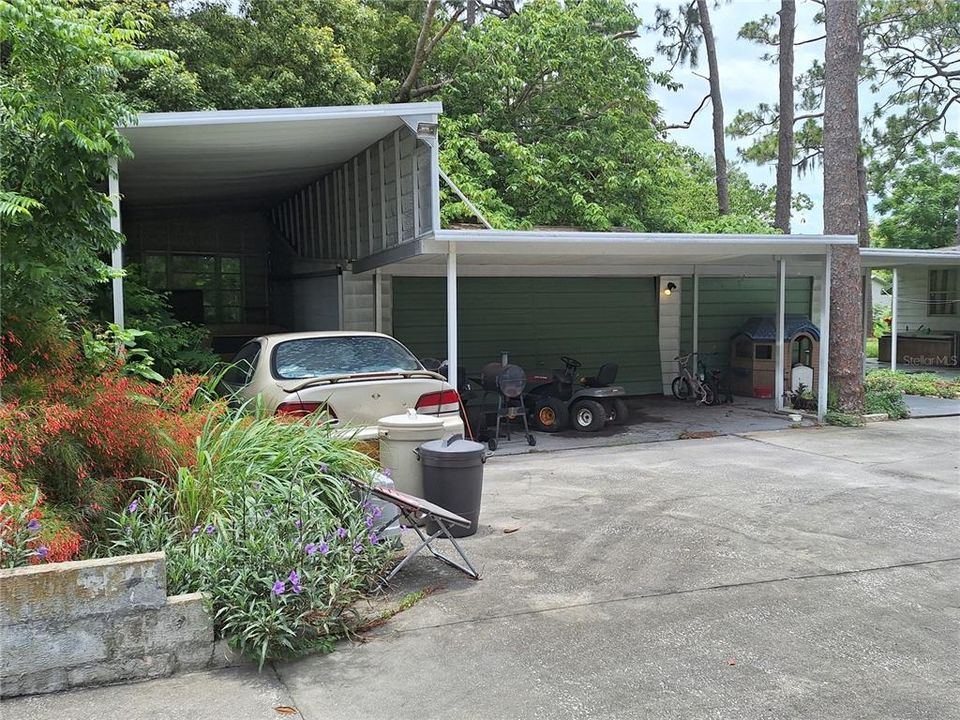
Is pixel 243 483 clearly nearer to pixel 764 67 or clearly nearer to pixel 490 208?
pixel 490 208

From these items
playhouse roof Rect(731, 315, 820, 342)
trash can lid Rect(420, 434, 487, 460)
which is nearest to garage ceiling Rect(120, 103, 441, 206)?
trash can lid Rect(420, 434, 487, 460)

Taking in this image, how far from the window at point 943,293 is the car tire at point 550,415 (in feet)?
47.0

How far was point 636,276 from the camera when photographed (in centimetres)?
1345

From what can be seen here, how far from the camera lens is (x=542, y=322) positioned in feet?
42.0

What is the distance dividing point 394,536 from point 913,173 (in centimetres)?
2878

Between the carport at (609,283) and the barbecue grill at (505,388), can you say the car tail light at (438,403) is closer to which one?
the carport at (609,283)

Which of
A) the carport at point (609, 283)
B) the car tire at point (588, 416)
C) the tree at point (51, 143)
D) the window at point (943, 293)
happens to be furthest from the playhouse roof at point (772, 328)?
the tree at point (51, 143)

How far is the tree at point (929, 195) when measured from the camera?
2716cm

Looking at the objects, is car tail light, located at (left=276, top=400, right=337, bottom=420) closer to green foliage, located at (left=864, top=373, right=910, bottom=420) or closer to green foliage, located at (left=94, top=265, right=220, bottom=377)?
green foliage, located at (left=94, top=265, right=220, bottom=377)

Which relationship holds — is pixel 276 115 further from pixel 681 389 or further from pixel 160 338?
pixel 681 389

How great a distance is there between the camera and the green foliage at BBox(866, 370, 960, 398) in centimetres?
1362

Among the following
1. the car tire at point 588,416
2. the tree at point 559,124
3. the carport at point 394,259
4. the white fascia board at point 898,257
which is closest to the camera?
the carport at point 394,259

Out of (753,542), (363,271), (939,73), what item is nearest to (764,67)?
(939,73)

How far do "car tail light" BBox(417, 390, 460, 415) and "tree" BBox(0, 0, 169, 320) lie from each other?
8.72ft
